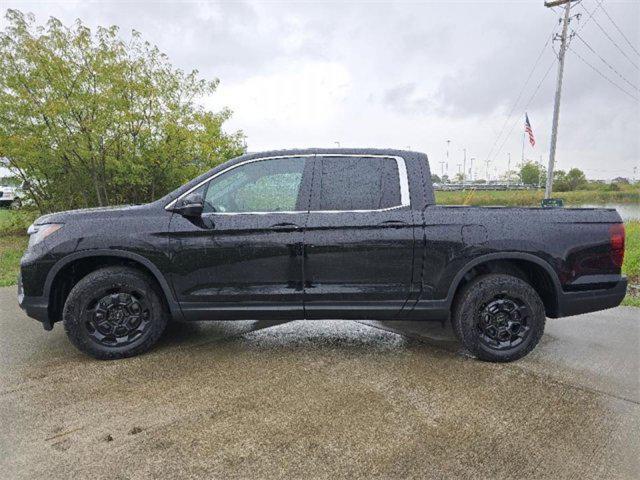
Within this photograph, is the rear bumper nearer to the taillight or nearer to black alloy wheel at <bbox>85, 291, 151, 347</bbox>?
the taillight

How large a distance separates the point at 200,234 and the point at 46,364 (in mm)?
1645

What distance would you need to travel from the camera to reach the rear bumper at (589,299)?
3.48 metres

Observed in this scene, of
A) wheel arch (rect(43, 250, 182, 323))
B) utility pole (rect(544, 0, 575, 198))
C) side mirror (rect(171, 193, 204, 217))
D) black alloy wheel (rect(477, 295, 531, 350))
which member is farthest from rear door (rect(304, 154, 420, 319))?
utility pole (rect(544, 0, 575, 198))

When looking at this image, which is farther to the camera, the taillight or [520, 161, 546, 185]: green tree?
[520, 161, 546, 185]: green tree

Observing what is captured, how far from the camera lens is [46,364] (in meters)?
3.49

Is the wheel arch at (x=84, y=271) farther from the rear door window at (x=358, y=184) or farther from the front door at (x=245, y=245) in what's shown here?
the rear door window at (x=358, y=184)

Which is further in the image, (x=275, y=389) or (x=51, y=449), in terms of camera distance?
(x=275, y=389)

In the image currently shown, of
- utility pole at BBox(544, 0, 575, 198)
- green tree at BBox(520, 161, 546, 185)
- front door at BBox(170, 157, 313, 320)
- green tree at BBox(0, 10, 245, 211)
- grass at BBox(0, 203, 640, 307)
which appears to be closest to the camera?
front door at BBox(170, 157, 313, 320)

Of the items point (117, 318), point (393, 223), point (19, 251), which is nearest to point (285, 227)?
point (393, 223)

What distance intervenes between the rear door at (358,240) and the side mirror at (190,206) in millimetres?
869

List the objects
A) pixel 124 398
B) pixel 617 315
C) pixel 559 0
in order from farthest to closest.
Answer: pixel 559 0
pixel 617 315
pixel 124 398

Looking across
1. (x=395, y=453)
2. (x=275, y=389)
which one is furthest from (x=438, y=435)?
(x=275, y=389)

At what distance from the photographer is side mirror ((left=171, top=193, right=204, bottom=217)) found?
335 cm

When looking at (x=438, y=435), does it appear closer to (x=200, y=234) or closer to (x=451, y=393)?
(x=451, y=393)
